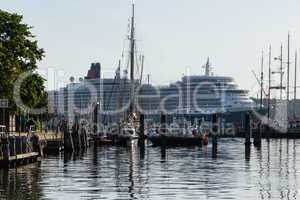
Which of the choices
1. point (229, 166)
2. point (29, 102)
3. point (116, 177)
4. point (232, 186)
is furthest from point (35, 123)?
point (232, 186)

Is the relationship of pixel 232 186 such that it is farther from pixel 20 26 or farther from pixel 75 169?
pixel 20 26

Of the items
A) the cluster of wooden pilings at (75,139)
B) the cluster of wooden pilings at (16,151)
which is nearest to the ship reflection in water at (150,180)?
the cluster of wooden pilings at (16,151)

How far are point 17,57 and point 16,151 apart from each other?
51.3ft

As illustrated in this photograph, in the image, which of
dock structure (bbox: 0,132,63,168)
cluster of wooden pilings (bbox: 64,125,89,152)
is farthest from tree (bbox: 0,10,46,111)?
cluster of wooden pilings (bbox: 64,125,89,152)

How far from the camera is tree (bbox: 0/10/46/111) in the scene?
2872 inches

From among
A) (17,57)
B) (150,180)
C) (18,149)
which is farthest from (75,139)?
→ (150,180)

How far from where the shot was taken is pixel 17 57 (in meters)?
77.0

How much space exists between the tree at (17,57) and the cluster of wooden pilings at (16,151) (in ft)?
16.2

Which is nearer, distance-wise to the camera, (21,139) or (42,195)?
(42,195)

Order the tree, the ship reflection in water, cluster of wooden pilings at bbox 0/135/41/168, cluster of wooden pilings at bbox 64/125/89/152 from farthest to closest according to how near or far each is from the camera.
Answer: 1. cluster of wooden pilings at bbox 64/125/89/152
2. the tree
3. cluster of wooden pilings at bbox 0/135/41/168
4. the ship reflection in water

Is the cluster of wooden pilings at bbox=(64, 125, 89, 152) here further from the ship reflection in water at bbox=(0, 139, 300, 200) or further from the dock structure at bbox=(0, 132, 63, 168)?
the ship reflection in water at bbox=(0, 139, 300, 200)

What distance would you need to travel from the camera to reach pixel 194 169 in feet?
217

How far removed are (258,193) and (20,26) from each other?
37893mm

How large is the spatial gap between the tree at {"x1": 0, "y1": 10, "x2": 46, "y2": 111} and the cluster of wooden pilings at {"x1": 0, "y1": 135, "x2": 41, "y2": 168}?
4.95 m
